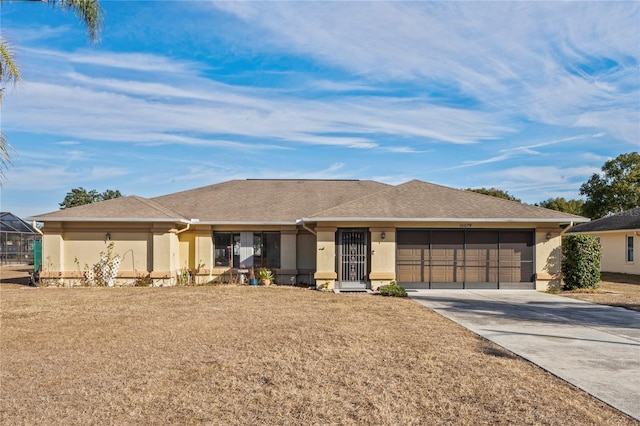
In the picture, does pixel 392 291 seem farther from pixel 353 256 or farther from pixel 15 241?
pixel 15 241

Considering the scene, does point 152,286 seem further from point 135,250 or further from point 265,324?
point 265,324

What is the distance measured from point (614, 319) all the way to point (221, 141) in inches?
971

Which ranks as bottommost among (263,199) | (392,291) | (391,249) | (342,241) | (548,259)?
(392,291)

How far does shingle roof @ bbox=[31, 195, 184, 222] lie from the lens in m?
18.9

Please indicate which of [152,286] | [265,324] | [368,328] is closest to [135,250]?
[152,286]

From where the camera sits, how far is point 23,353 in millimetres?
8117

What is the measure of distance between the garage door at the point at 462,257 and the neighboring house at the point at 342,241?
4 cm

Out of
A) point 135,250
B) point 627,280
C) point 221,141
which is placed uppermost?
point 221,141

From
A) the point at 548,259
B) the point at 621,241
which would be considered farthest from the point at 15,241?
the point at 621,241

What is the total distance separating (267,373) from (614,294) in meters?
15.3

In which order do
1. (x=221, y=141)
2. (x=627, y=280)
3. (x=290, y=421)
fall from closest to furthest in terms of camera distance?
(x=290, y=421) < (x=627, y=280) < (x=221, y=141)

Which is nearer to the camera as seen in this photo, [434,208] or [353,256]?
[353,256]

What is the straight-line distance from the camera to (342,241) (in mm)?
18422

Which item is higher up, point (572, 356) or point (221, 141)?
point (221, 141)
